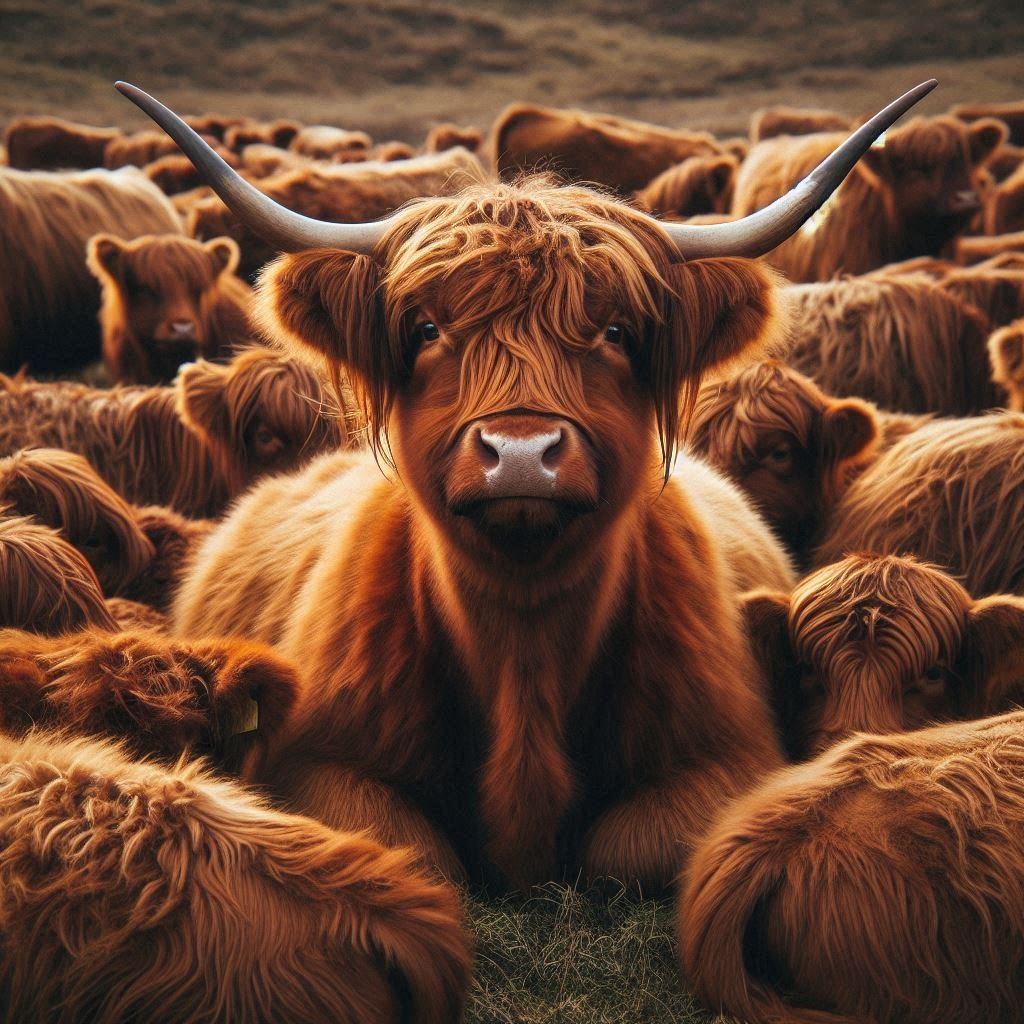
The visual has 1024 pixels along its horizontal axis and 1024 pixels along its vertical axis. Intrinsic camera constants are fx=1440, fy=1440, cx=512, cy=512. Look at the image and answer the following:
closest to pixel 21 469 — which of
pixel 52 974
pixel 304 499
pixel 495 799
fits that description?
pixel 304 499

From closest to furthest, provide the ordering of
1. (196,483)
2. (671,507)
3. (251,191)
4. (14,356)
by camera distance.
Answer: (251,191) → (671,507) → (196,483) → (14,356)

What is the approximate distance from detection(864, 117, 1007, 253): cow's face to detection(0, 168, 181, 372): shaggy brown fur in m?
4.74

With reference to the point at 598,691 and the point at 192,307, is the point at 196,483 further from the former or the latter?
the point at 598,691

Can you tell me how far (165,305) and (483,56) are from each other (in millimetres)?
30864

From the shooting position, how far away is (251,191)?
2918mm

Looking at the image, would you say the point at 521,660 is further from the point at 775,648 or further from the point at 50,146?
the point at 50,146

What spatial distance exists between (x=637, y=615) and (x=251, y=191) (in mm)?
1220

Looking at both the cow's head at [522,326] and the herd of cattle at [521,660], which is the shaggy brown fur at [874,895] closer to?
the herd of cattle at [521,660]

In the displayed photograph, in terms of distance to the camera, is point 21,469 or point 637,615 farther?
point 21,469

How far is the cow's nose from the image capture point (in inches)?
98.6

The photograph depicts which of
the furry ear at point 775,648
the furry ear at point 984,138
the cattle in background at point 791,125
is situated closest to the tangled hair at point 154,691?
the furry ear at point 775,648

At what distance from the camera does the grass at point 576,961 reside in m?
2.51

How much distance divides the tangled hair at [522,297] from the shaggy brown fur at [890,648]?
55cm

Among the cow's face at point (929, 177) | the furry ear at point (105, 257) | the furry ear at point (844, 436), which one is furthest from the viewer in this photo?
the cow's face at point (929, 177)
